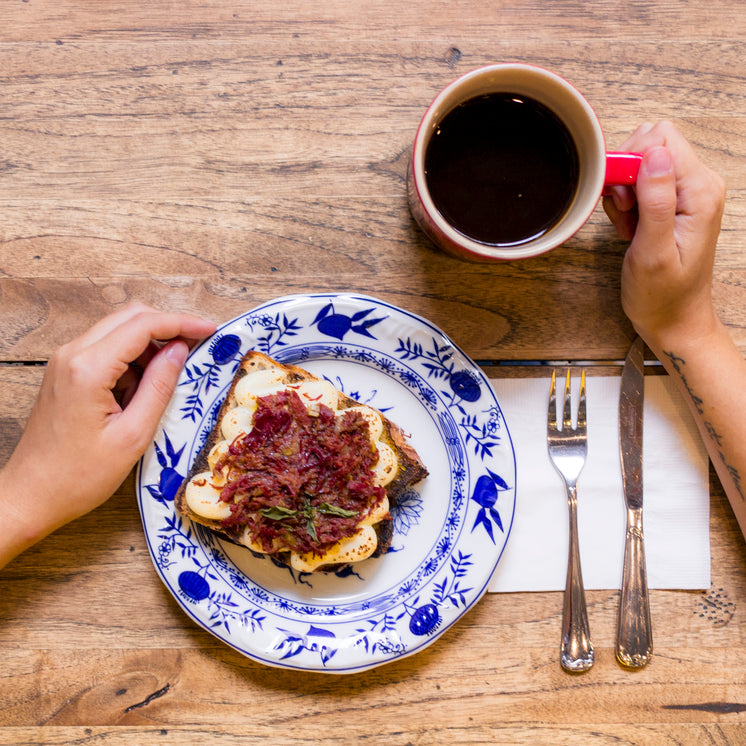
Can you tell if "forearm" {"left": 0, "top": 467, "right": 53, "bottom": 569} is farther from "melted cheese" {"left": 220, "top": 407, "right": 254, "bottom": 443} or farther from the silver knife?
the silver knife

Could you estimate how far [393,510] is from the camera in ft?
4.80

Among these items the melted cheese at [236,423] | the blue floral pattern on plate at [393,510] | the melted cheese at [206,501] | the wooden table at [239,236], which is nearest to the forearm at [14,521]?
the wooden table at [239,236]

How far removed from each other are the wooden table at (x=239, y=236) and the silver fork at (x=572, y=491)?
40mm

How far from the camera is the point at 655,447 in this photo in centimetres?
150

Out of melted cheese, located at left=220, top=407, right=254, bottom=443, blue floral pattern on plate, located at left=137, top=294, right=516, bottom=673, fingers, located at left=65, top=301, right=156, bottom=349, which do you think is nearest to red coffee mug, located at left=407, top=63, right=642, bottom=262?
blue floral pattern on plate, located at left=137, top=294, right=516, bottom=673

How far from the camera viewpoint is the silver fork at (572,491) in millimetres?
1465

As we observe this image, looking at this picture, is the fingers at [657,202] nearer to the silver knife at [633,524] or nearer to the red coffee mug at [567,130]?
the red coffee mug at [567,130]

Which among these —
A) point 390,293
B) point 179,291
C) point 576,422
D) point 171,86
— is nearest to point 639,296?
point 576,422

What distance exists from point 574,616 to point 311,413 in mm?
795

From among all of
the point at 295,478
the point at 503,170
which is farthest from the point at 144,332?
the point at 503,170

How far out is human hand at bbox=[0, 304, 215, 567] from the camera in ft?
4.33

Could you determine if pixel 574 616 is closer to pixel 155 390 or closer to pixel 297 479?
pixel 297 479

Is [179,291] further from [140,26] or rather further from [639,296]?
[639,296]

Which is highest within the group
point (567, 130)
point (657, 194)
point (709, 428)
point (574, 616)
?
point (567, 130)
